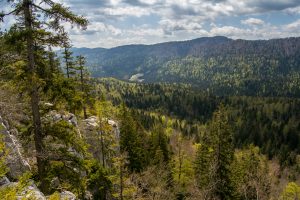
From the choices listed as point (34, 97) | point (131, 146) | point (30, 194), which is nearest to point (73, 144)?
point (34, 97)

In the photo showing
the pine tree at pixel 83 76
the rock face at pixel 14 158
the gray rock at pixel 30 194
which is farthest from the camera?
the pine tree at pixel 83 76

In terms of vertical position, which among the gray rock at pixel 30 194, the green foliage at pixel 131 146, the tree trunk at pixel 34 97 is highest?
the tree trunk at pixel 34 97

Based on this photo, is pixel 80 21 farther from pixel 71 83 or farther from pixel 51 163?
pixel 51 163

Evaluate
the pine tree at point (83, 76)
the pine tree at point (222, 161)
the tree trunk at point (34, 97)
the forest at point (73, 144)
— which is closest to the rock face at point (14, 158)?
the forest at point (73, 144)

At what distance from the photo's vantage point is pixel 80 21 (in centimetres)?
1253

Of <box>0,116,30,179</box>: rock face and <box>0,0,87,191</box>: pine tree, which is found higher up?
<box>0,0,87,191</box>: pine tree

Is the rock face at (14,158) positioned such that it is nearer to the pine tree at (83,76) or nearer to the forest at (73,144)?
the forest at (73,144)

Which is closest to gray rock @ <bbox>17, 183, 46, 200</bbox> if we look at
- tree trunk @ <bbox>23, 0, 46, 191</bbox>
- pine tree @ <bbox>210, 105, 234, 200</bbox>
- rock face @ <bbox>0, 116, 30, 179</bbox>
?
tree trunk @ <bbox>23, 0, 46, 191</bbox>

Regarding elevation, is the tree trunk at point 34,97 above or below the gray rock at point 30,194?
above

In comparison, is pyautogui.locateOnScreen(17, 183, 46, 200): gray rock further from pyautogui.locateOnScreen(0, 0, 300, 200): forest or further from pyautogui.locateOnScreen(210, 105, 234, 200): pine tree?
pyautogui.locateOnScreen(210, 105, 234, 200): pine tree

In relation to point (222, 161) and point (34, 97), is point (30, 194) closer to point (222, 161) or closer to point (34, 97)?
point (34, 97)

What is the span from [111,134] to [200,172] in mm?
19880

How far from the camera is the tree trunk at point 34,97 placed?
1237 centimetres

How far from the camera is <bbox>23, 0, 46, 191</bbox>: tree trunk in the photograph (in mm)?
12370
